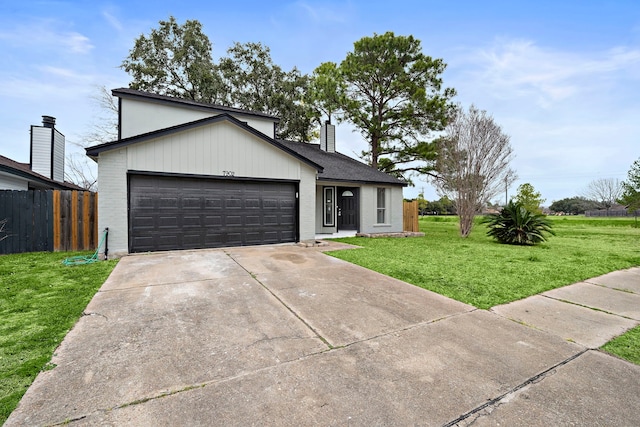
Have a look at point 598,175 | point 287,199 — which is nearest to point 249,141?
point 287,199

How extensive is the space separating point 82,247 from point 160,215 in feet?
9.79

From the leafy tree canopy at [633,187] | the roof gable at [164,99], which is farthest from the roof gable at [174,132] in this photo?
the leafy tree canopy at [633,187]

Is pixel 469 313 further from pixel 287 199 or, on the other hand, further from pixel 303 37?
pixel 303 37

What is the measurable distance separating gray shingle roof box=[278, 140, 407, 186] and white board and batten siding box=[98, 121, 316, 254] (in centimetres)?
205

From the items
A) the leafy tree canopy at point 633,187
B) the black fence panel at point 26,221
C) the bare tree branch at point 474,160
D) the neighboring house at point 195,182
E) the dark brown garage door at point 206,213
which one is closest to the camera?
the neighboring house at point 195,182

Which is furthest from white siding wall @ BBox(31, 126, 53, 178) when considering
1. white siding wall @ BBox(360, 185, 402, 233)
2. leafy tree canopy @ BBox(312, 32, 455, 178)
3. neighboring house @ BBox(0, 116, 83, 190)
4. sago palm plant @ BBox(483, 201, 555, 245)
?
sago palm plant @ BBox(483, 201, 555, 245)

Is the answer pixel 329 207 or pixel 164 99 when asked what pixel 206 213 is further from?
pixel 329 207

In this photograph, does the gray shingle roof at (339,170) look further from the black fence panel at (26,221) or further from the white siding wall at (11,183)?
the white siding wall at (11,183)

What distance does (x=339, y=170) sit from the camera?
12.9 m

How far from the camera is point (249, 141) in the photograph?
868cm

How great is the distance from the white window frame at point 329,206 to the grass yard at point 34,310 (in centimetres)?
839

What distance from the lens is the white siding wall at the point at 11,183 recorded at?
29.5 ft

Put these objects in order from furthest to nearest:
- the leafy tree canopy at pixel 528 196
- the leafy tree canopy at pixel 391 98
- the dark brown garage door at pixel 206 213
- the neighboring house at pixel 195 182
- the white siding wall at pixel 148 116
A: the leafy tree canopy at pixel 528 196 < the leafy tree canopy at pixel 391 98 < the white siding wall at pixel 148 116 < the dark brown garage door at pixel 206 213 < the neighboring house at pixel 195 182

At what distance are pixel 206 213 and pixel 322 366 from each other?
6.86m
